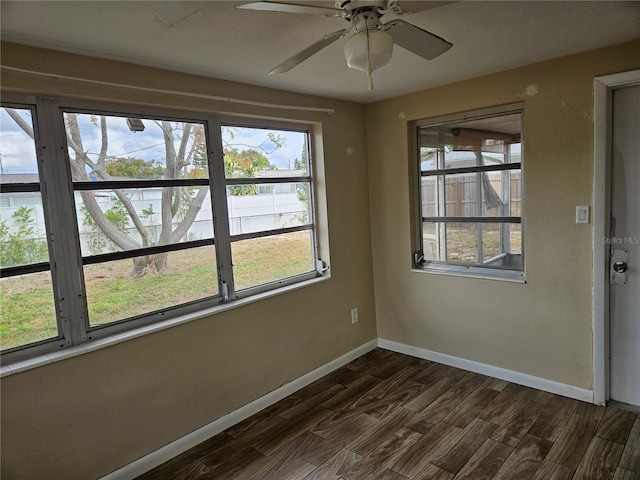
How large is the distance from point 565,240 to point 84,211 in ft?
9.57

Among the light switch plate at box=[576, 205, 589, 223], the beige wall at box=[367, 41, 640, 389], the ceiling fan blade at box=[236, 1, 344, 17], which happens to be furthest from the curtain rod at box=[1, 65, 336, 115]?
the light switch plate at box=[576, 205, 589, 223]

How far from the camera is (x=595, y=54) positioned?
8.12 ft

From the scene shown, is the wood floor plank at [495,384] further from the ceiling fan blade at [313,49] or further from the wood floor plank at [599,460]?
the ceiling fan blade at [313,49]

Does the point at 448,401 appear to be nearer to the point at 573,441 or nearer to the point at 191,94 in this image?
the point at 573,441

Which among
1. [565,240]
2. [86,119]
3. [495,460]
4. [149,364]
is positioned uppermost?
[86,119]

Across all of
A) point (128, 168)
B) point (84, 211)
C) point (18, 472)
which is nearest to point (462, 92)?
point (128, 168)

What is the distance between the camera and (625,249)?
256 centimetres

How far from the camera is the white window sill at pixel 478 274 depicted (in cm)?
300

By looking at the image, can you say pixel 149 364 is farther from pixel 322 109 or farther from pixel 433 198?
pixel 433 198

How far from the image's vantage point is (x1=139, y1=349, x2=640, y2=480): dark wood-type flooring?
7.26 ft

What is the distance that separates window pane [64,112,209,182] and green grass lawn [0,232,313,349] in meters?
0.50

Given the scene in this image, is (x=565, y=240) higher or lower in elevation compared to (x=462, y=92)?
lower

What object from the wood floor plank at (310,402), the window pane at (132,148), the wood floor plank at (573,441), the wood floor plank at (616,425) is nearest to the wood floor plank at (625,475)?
the wood floor plank at (573,441)

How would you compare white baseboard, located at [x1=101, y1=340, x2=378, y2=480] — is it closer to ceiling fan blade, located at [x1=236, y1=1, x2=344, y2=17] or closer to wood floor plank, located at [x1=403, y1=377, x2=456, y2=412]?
wood floor plank, located at [x1=403, y1=377, x2=456, y2=412]
